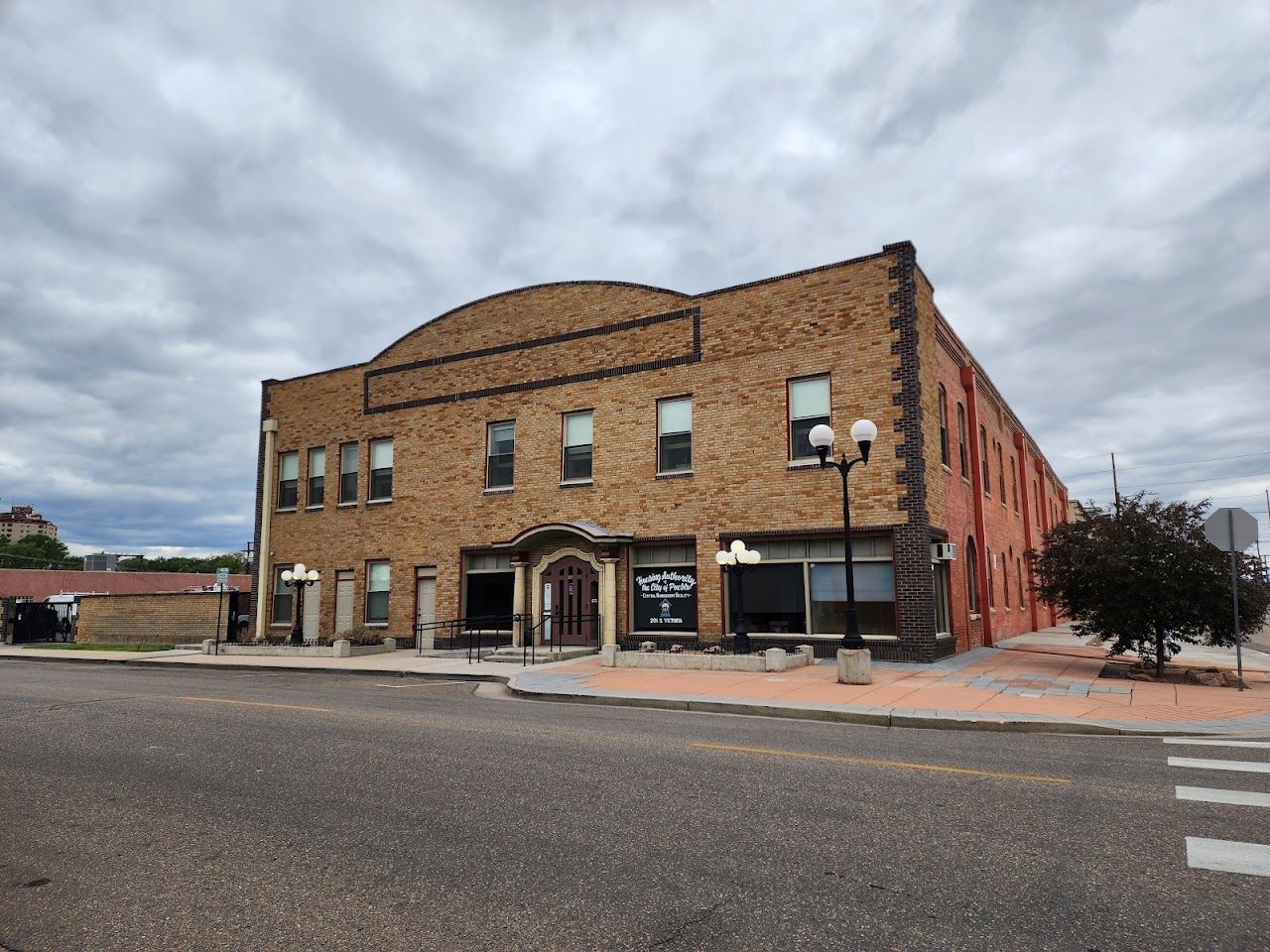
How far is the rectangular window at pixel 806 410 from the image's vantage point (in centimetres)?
1884

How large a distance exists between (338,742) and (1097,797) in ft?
22.5

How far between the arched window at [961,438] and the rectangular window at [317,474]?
19.5 metres

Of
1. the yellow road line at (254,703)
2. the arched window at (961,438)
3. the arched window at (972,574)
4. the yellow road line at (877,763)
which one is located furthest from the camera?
the arched window at (961,438)

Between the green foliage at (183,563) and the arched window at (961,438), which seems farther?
the green foliage at (183,563)

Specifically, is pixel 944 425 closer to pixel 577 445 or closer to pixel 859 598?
pixel 859 598

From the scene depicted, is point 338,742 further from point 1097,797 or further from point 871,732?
point 1097,797

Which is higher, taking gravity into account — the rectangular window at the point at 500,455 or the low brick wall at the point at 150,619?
the rectangular window at the point at 500,455

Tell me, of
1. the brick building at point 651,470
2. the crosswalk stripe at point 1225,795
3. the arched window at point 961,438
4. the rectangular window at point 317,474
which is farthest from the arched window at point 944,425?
the rectangular window at point 317,474

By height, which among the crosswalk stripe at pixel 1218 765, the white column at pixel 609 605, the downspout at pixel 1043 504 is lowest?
the crosswalk stripe at pixel 1218 765

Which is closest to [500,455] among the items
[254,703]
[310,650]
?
[310,650]

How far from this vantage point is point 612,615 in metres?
20.4

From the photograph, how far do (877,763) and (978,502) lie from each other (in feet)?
56.8

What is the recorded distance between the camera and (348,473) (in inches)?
1048

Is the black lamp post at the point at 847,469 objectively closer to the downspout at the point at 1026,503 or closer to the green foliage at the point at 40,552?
the downspout at the point at 1026,503
